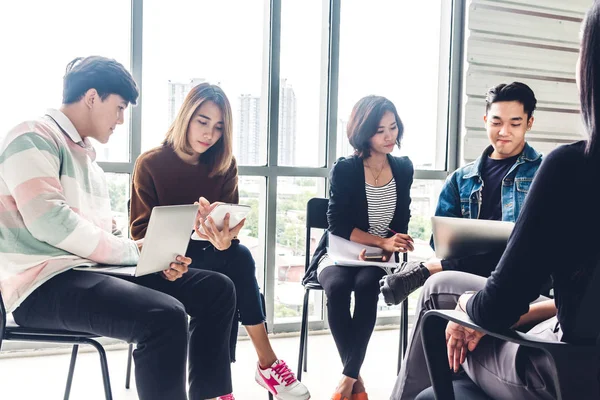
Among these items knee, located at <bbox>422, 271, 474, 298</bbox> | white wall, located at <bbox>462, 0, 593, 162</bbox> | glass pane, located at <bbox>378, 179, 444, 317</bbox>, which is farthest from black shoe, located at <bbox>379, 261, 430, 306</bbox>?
white wall, located at <bbox>462, 0, 593, 162</bbox>

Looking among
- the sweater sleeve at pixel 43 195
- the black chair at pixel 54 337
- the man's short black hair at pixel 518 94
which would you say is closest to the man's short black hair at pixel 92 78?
the sweater sleeve at pixel 43 195

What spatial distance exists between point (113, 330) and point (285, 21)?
6.98 feet

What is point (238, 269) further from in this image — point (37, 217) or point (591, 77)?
point (591, 77)

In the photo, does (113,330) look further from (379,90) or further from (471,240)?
(379,90)

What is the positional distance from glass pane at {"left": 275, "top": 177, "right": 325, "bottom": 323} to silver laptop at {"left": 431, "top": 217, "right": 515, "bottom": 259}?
1321 mm

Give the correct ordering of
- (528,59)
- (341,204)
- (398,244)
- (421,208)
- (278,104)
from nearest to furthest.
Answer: (398,244) → (341,204) → (278,104) → (528,59) → (421,208)

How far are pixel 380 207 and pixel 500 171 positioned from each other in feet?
1.89

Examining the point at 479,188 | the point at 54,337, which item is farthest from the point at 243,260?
the point at 479,188

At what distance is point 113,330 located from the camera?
4.14 feet

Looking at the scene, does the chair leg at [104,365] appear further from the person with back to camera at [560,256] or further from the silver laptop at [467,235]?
the silver laptop at [467,235]

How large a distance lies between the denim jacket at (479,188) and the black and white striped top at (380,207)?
0.25 m

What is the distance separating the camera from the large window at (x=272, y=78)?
2.47m

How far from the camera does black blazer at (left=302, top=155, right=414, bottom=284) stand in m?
2.27

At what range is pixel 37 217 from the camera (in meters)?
1.26
